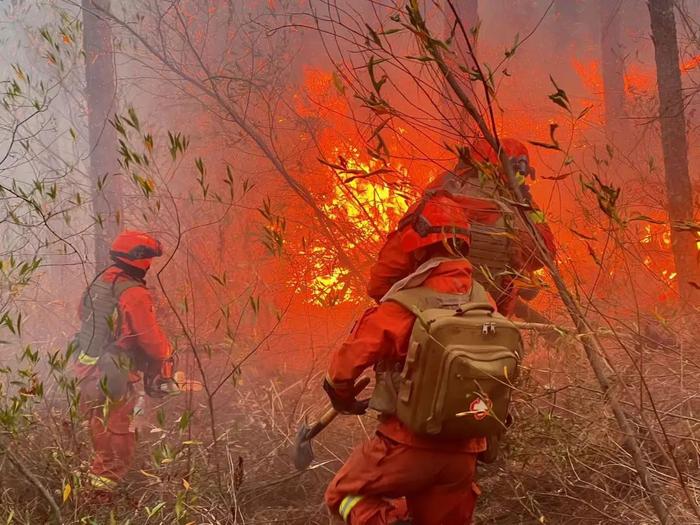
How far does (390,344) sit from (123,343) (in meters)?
2.79

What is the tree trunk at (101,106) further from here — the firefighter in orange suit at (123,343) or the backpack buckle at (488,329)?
the backpack buckle at (488,329)

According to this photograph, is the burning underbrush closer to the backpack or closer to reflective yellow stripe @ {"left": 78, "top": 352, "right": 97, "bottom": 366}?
the backpack

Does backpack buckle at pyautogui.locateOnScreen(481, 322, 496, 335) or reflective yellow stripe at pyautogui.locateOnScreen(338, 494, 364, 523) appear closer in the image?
backpack buckle at pyautogui.locateOnScreen(481, 322, 496, 335)

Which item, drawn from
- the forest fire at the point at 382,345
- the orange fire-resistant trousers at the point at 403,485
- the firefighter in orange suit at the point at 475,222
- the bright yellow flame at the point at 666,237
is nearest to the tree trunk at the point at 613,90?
the forest fire at the point at 382,345

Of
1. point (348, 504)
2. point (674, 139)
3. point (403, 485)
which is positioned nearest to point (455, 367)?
point (403, 485)

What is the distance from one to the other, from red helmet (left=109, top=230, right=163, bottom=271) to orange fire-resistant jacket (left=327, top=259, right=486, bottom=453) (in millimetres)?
2487

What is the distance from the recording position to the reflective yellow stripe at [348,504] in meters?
2.90

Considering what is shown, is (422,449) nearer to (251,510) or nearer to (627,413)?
(627,413)

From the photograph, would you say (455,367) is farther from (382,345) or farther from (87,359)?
(87,359)

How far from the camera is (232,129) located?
26.7ft

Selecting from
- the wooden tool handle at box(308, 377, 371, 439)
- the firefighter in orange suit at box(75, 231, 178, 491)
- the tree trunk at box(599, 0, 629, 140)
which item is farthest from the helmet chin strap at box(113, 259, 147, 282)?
the tree trunk at box(599, 0, 629, 140)

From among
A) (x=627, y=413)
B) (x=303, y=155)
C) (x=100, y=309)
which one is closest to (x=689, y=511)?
(x=627, y=413)

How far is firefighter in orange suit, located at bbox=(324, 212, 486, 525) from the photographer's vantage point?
2830 mm

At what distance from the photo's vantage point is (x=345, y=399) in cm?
302
